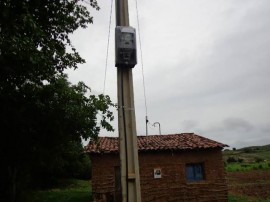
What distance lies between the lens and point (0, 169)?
1855 cm

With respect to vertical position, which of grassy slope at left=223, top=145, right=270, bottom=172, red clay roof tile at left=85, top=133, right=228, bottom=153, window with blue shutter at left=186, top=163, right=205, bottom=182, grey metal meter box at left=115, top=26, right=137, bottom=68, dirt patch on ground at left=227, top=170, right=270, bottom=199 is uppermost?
grassy slope at left=223, top=145, right=270, bottom=172

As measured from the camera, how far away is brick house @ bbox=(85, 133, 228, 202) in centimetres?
1889

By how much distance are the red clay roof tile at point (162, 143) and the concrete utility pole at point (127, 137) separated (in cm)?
1307

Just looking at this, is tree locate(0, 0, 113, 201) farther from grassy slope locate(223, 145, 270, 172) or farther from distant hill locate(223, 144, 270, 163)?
distant hill locate(223, 144, 270, 163)

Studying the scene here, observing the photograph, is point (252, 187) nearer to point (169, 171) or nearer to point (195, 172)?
point (195, 172)

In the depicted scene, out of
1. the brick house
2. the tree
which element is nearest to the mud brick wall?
the brick house

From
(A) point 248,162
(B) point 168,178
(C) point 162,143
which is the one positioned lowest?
(B) point 168,178

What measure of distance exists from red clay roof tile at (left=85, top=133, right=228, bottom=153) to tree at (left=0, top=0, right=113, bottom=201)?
14.2 ft

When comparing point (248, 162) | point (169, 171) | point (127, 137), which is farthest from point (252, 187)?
point (248, 162)

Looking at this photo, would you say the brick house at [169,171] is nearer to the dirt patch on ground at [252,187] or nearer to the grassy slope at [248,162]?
the dirt patch on ground at [252,187]

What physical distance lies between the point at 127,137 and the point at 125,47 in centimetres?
145

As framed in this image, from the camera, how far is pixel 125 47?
5.41 metres

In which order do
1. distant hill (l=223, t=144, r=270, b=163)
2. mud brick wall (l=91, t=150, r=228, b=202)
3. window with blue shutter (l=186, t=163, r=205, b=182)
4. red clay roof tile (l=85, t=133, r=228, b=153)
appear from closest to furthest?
mud brick wall (l=91, t=150, r=228, b=202) < red clay roof tile (l=85, t=133, r=228, b=153) < window with blue shutter (l=186, t=163, r=205, b=182) < distant hill (l=223, t=144, r=270, b=163)

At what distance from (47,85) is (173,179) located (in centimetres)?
1100
